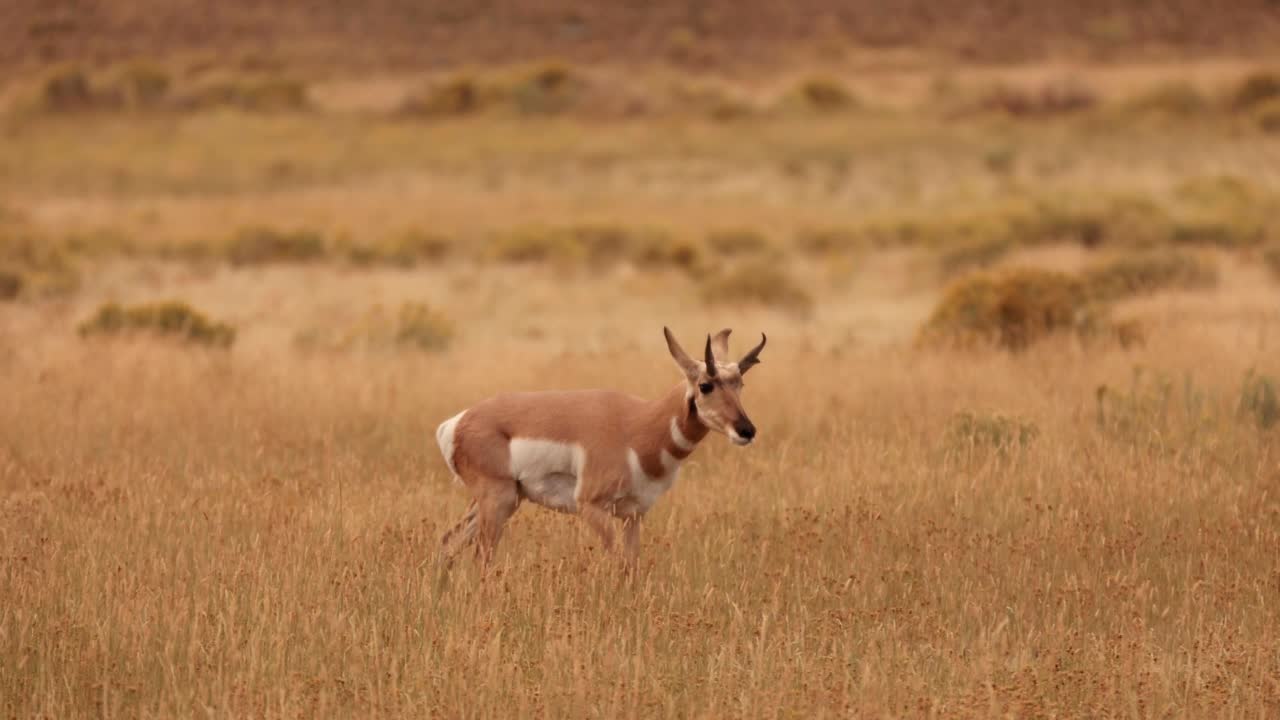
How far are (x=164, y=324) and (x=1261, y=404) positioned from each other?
11.7 meters

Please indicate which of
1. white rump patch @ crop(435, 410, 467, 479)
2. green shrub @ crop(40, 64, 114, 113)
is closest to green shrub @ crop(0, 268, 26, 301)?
white rump patch @ crop(435, 410, 467, 479)

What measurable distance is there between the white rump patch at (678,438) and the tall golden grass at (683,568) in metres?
0.60

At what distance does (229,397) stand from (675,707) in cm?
782

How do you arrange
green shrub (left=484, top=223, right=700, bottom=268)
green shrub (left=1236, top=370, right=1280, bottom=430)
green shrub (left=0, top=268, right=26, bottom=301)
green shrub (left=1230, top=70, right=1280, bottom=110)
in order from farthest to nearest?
green shrub (left=1230, top=70, right=1280, bottom=110) → green shrub (left=484, top=223, right=700, bottom=268) → green shrub (left=0, top=268, right=26, bottom=301) → green shrub (left=1236, top=370, right=1280, bottom=430)

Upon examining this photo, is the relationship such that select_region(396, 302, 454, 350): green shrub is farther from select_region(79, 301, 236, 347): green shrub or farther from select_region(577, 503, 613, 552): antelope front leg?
select_region(577, 503, 613, 552): antelope front leg

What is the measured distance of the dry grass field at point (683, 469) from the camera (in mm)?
6676

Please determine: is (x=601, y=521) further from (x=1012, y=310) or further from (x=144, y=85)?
(x=144, y=85)

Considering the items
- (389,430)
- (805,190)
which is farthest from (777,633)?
(805,190)

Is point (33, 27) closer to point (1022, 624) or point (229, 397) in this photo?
point (229, 397)

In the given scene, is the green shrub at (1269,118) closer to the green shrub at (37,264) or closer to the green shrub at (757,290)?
the green shrub at (757,290)

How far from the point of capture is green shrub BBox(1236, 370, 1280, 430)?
1220cm

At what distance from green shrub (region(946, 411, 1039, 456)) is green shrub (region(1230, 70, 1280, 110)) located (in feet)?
187

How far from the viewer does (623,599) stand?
7.66 meters

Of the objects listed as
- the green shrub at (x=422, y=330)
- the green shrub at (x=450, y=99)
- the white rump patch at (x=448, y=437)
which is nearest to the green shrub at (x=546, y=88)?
the green shrub at (x=450, y=99)
